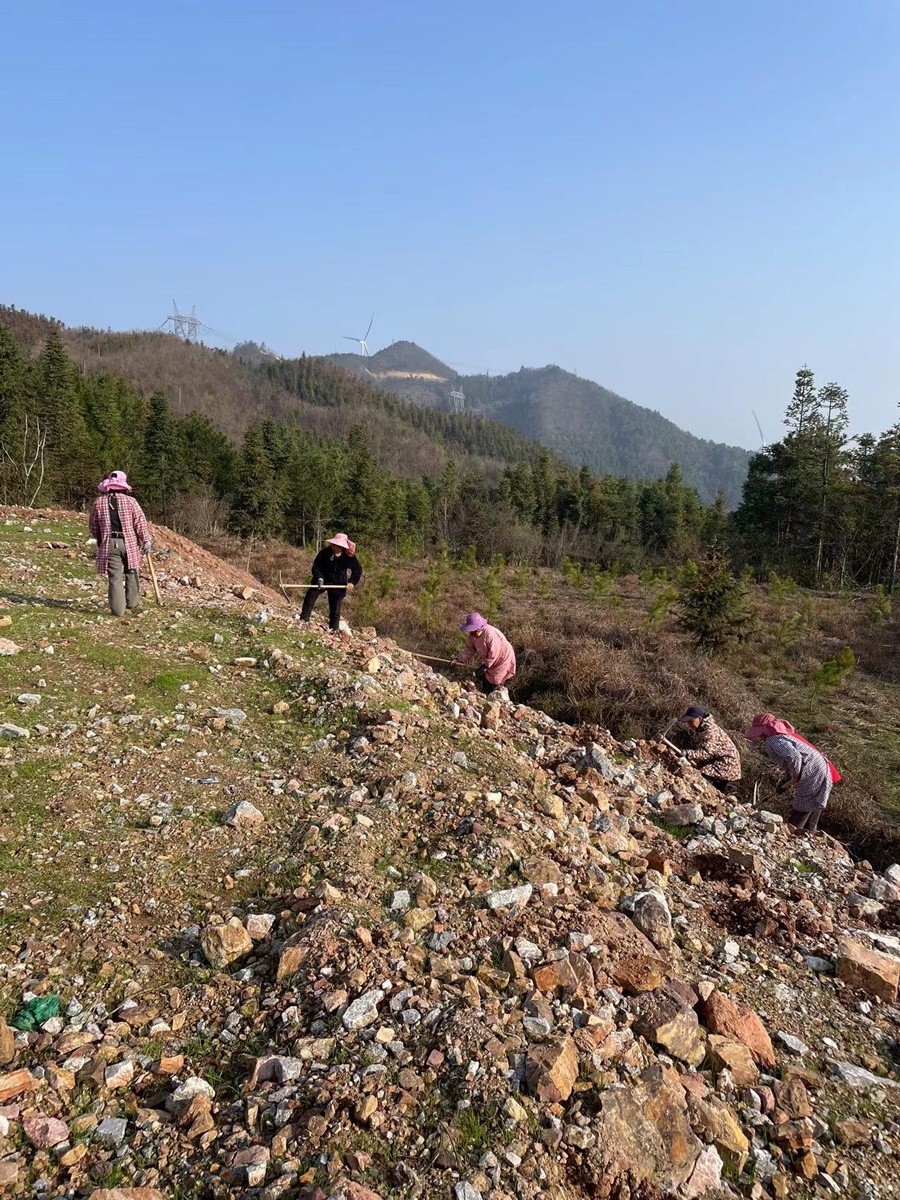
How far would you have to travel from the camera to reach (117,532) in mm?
7461

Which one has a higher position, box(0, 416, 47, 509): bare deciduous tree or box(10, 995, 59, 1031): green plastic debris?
box(0, 416, 47, 509): bare deciduous tree

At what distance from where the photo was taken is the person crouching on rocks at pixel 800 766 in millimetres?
6629

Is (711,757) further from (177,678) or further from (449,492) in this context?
(449,492)

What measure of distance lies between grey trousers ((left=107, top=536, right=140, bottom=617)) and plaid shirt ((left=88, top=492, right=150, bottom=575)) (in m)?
0.05

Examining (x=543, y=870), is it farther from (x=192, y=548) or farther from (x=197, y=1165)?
(x=192, y=548)

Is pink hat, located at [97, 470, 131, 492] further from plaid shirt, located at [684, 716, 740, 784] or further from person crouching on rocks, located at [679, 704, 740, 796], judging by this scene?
plaid shirt, located at [684, 716, 740, 784]

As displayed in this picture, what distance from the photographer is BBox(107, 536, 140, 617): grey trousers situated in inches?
297

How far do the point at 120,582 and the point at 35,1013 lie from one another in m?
5.69

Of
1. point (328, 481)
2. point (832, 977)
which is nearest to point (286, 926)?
point (832, 977)

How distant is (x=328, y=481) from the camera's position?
40.7m

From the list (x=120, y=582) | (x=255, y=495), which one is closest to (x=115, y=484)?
(x=120, y=582)

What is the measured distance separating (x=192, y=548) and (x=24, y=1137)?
50.2ft

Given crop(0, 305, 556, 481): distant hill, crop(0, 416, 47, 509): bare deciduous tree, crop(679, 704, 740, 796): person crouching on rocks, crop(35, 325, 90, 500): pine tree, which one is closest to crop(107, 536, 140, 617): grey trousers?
crop(679, 704, 740, 796): person crouching on rocks

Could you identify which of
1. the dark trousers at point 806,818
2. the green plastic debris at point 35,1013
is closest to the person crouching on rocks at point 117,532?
the green plastic debris at point 35,1013
